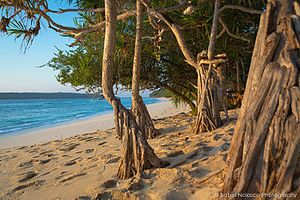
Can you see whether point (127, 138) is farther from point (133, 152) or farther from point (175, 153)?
point (175, 153)

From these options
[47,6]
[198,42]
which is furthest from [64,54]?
[198,42]

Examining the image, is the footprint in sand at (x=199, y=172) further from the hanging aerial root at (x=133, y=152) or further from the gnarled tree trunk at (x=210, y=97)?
the gnarled tree trunk at (x=210, y=97)

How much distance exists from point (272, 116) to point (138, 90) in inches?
81.9

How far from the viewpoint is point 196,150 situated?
3.09 meters

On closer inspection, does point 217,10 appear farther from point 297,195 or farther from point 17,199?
point 17,199

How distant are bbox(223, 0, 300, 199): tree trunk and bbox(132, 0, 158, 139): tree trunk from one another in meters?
1.66

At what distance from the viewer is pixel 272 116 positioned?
1662 millimetres

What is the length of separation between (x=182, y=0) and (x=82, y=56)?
3.62 metres

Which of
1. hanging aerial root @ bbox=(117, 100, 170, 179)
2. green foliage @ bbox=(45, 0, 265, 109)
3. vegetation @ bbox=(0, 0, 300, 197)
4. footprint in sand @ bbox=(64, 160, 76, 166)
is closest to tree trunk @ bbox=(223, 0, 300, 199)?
vegetation @ bbox=(0, 0, 300, 197)

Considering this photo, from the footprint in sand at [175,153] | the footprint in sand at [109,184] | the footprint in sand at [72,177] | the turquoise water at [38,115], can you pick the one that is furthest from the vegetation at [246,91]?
the turquoise water at [38,115]

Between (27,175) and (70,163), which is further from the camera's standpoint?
(70,163)

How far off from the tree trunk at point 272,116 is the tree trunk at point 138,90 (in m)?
1.66

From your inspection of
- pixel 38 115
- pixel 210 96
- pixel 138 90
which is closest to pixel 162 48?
pixel 210 96

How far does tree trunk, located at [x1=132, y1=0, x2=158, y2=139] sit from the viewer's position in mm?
3221
